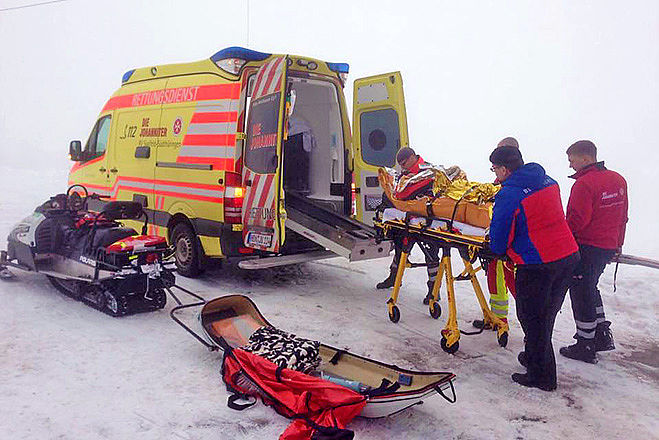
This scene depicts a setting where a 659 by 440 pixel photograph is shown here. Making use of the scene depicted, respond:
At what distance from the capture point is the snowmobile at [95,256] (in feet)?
15.9

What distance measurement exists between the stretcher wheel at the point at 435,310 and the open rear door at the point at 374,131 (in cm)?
169

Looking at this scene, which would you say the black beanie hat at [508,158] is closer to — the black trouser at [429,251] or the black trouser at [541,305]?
the black trouser at [541,305]

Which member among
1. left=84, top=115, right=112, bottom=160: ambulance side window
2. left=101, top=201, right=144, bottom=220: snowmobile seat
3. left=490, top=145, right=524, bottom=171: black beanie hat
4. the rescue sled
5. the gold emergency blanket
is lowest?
the rescue sled

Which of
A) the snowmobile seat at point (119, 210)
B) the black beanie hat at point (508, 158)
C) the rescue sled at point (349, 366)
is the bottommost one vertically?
the rescue sled at point (349, 366)

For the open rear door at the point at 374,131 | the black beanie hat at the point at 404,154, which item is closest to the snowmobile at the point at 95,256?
the black beanie hat at the point at 404,154

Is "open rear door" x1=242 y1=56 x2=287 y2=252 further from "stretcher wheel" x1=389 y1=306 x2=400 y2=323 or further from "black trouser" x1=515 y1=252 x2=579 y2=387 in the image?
"black trouser" x1=515 y1=252 x2=579 y2=387

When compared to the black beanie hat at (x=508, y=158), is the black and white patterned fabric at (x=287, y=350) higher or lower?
lower

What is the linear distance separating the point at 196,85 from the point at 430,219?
341 centimetres

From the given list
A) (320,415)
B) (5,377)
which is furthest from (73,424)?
(320,415)

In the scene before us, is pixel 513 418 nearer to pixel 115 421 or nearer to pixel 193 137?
pixel 115 421

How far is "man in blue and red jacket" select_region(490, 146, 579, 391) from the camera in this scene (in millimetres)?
3639

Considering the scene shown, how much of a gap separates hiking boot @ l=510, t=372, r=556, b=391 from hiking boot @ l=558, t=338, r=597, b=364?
2.68 feet

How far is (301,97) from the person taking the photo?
7000mm

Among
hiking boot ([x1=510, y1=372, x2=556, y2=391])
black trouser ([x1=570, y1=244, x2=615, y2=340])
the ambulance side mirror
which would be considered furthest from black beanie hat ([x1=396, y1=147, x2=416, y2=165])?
the ambulance side mirror
